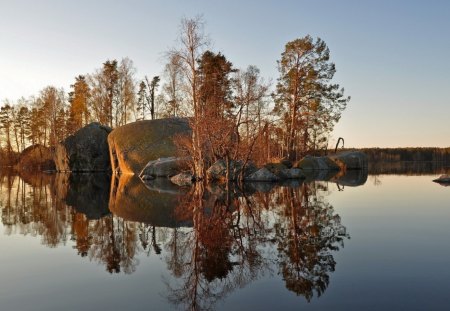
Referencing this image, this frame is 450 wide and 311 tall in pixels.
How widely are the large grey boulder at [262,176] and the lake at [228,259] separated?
1071cm

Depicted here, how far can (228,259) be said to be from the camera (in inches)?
→ 223

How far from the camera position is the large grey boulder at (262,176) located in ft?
71.5

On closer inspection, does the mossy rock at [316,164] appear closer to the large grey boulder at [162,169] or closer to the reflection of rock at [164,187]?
the large grey boulder at [162,169]

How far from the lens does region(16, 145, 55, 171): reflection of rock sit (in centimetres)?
5234

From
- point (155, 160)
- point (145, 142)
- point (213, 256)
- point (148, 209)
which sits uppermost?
point (145, 142)

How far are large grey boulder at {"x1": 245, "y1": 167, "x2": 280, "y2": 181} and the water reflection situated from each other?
338 inches

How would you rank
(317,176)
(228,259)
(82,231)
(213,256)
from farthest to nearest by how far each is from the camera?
(317,176)
(82,231)
(213,256)
(228,259)

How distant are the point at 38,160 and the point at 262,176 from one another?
41.2 metres

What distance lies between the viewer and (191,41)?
21.1m

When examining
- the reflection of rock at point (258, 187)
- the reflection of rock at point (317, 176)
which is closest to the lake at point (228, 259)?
the reflection of rock at point (258, 187)

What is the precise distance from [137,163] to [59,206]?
19962mm

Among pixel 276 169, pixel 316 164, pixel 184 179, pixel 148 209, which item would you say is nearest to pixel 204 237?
pixel 148 209

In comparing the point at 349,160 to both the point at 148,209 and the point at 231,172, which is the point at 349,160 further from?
the point at 148,209

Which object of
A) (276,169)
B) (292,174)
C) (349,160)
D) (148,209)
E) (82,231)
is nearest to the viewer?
(82,231)
